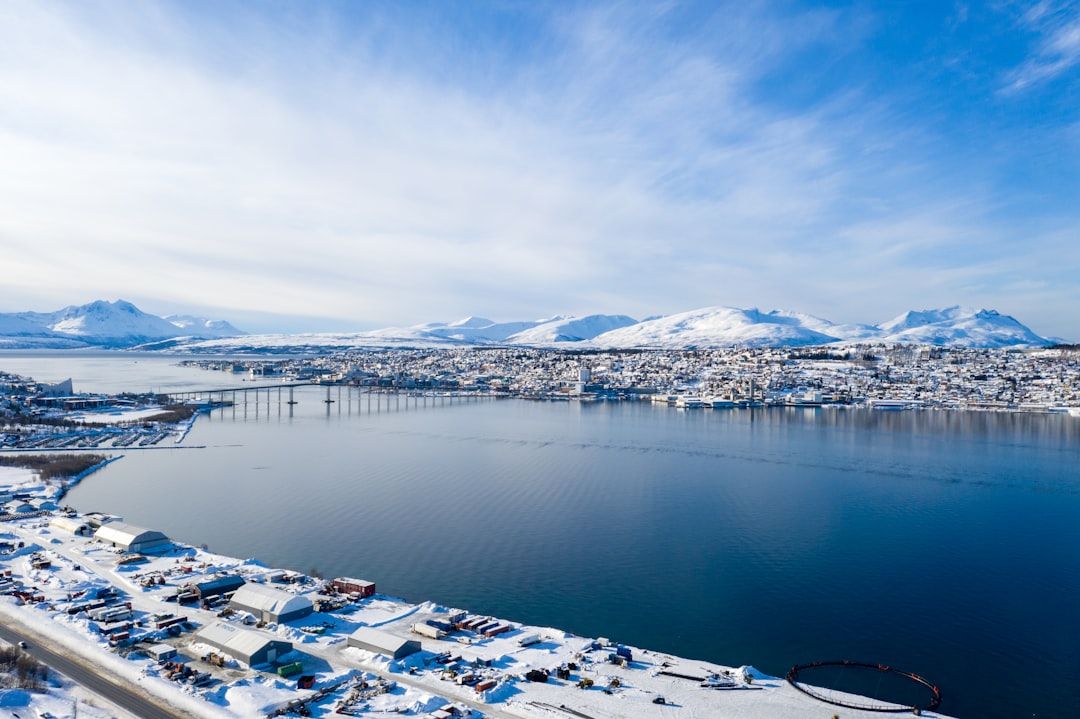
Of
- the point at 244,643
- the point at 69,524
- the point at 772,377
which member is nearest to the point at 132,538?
the point at 69,524

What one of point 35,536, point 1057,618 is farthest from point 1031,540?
point 35,536

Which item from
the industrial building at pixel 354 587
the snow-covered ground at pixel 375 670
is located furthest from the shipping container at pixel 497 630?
the industrial building at pixel 354 587

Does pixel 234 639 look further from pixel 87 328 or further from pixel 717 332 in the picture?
pixel 87 328

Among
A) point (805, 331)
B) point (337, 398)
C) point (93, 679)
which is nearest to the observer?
point (93, 679)

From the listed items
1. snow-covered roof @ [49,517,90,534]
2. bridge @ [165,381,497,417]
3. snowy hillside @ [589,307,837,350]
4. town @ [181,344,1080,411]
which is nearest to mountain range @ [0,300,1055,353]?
snowy hillside @ [589,307,837,350]

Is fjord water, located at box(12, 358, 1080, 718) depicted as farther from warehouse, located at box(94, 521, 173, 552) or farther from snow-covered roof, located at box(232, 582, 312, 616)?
snow-covered roof, located at box(232, 582, 312, 616)

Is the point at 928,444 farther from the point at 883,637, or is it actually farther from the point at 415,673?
the point at 415,673

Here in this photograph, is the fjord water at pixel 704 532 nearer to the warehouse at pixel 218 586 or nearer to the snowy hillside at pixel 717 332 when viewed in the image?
the warehouse at pixel 218 586
